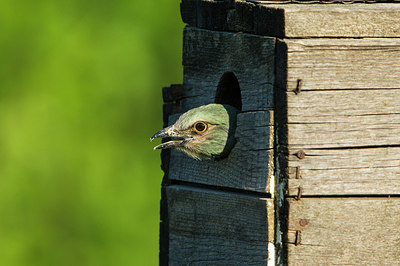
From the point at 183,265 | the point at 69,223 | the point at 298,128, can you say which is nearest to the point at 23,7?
the point at 69,223

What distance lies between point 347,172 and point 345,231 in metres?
0.30

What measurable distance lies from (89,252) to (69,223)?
0.35 meters

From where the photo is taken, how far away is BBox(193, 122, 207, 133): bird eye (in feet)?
15.7

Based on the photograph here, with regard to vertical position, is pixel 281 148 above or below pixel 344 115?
below

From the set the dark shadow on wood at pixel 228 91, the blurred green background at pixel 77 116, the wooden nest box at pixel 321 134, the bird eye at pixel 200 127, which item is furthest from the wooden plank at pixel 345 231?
the blurred green background at pixel 77 116

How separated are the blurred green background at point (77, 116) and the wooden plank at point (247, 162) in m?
3.48

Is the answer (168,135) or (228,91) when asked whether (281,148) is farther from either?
(228,91)

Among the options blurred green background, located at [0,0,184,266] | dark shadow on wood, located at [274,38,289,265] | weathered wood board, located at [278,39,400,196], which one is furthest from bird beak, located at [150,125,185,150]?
blurred green background, located at [0,0,184,266]

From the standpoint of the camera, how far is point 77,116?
852cm

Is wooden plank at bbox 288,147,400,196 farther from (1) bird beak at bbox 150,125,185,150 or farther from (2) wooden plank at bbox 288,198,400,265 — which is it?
(1) bird beak at bbox 150,125,185,150

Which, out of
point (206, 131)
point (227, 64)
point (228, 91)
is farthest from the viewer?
point (228, 91)

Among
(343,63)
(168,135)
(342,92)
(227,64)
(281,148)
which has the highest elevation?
(227,64)

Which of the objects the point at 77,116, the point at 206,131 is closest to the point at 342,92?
the point at 206,131

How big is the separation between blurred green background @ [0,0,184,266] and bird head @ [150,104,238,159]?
147 inches
